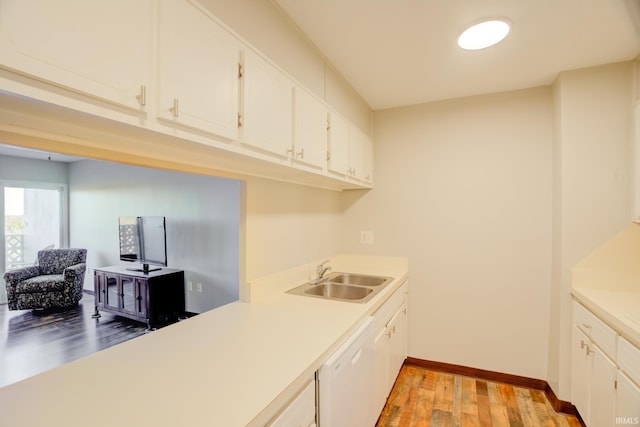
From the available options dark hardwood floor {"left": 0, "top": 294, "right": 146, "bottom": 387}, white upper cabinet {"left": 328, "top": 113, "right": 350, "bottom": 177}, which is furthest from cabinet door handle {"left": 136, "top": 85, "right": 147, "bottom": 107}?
dark hardwood floor {"left": 0, "top": 294, "right": 146, "bottom": 387}

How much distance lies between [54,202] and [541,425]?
305 inches

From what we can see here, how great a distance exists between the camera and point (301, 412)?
38.3 inches

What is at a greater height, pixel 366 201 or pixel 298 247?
pixel 366 201

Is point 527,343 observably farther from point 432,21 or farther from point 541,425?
point 432,21

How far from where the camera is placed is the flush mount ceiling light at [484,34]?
159 centimetres

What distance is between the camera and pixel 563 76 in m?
2.10

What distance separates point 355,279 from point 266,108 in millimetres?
1634

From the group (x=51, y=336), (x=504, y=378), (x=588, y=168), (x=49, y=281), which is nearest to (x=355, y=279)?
(x=504, y=378)

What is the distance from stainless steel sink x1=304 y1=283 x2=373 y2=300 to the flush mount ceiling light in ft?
5.57

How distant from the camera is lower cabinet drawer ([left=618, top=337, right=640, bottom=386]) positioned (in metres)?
1.35

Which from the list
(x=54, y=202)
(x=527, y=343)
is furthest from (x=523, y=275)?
(x=54, y=202)

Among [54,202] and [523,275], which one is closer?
[523,275]

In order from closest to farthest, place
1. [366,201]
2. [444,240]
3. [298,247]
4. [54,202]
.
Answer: [298,247] < [444,240] < [366,201] < [54,202]

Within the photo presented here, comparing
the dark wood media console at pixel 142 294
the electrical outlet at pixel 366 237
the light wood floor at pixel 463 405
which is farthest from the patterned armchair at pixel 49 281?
the light wood floor at pixel 463 405
